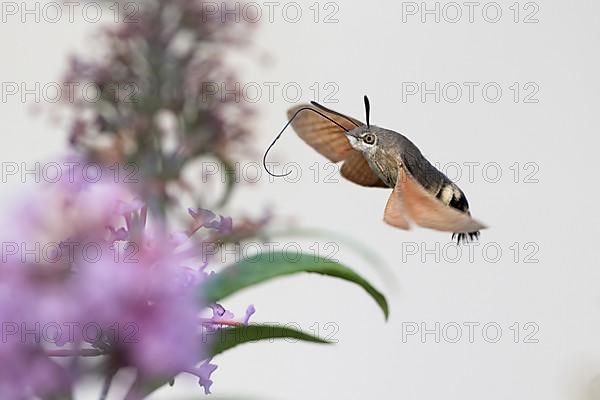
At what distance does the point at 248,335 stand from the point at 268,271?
0.03m

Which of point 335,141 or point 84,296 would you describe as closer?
point 84,296

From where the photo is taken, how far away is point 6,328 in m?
0.24

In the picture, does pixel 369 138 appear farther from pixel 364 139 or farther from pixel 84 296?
pixel 84 296

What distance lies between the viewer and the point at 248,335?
0.34 m

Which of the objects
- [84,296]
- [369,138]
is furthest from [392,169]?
[84,296]

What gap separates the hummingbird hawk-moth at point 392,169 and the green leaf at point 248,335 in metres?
0.07

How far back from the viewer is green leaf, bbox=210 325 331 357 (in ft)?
1.10

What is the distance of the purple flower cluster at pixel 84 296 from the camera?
0.25 metres

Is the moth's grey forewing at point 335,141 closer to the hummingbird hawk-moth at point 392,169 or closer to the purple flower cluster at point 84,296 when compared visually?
the hummingbird hawk-moth at point 392,169

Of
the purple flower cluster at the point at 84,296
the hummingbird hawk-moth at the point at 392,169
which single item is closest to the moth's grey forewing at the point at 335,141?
the hummingbird hawk-moth at the point at 392,169

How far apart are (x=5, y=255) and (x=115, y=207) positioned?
0.04m

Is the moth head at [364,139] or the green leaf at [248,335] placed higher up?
the moth head at [364,139]

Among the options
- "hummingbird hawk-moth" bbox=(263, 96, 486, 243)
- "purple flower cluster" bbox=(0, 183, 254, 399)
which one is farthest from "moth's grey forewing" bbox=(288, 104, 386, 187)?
"purple flower cluster" bbox=(0, 183, 254, 399)

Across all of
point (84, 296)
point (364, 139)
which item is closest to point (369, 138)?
point (364, 139)
